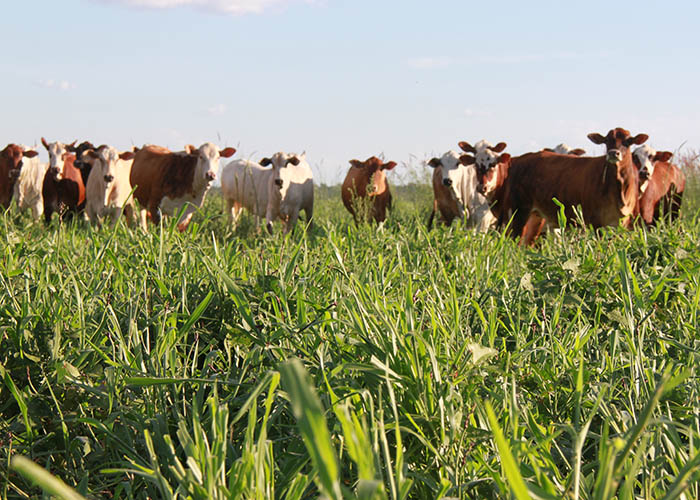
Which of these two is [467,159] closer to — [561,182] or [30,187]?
[561,182]

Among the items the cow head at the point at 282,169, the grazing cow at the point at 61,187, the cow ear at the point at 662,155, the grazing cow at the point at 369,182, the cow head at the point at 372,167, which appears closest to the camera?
the cow ear at the point at 662,155

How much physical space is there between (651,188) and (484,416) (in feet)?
25.9

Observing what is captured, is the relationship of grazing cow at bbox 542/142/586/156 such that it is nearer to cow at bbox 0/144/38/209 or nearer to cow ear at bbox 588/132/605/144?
cow ear at bbox 588/132/605/144

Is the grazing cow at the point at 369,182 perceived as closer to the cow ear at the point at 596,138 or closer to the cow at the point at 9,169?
the cow ear at the point at 596,138

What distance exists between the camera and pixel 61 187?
11328 millimetres

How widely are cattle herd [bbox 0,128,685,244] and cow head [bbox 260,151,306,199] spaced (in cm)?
Result: 2

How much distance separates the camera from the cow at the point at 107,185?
1030cm

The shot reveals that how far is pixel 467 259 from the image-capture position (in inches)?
161

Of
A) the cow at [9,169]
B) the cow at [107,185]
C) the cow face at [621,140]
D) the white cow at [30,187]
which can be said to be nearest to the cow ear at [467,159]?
the cow face at [621,140]

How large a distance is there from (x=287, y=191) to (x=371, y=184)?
263cm

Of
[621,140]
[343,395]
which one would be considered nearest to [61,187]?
[621,140]

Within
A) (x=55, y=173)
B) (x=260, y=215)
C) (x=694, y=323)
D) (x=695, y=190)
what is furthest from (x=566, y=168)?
(x=55, y=173)

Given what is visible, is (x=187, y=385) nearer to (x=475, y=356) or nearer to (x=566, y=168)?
(x=475, y=356)

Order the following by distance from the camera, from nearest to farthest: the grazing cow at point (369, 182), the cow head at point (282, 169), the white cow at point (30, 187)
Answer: the cow head at point (282, 169) → the white cow at point (30, 187) → the grazing cow at point (369, 182)
